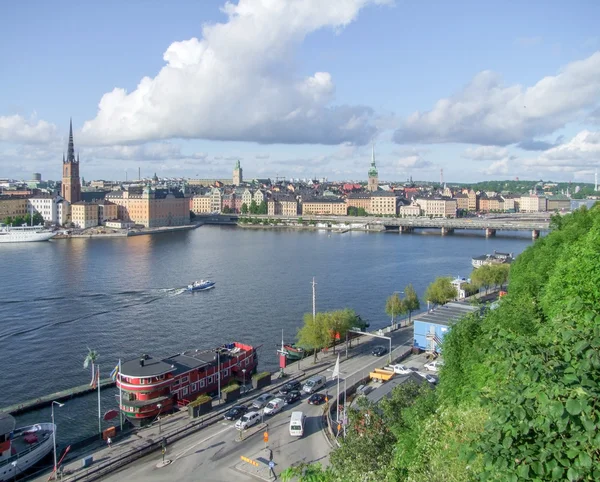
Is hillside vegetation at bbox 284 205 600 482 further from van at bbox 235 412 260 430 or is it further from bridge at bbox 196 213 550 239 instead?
bridge at bbox 196 213 550 239

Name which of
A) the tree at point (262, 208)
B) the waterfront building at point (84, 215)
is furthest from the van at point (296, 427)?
the tree at point (262, 208)

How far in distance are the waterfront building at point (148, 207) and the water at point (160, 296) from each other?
43.3 feet

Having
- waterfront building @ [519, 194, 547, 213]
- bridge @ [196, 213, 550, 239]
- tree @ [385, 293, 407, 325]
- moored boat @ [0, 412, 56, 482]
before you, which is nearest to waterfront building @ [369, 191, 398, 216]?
bridge @ [196, 213, 550, 239]

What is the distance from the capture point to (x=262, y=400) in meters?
10.3

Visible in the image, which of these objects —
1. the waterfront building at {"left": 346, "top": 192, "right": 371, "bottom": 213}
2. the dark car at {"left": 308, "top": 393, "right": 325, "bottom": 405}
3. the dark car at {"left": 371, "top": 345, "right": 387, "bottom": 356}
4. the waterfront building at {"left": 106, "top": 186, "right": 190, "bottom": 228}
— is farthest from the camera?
the waterfront building at {"left": 346, "top": 192, "right": 371, "bottom": 213}

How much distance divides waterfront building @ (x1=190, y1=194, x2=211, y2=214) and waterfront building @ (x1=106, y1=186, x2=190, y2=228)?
15.3m

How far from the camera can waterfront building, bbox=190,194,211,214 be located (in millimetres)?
73188

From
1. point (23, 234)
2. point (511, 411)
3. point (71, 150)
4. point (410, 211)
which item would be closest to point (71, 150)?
point (71, 150)

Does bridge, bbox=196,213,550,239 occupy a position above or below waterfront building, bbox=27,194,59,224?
below

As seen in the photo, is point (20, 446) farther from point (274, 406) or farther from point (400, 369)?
point (400, 369)

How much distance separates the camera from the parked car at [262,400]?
10080mm

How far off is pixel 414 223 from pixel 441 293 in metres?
34.8

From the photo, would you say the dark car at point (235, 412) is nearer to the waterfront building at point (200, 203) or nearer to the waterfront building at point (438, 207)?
the waterfront building at point (438, 207)

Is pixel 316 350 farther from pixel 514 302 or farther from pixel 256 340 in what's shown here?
pixel 514 302
